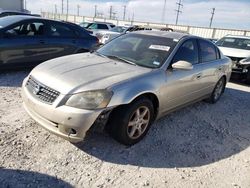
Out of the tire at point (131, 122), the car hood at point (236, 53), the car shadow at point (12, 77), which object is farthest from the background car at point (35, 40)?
the car hood at point (236, 53)

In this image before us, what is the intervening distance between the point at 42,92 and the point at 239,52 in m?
7.80

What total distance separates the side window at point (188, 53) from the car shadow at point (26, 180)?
248cm

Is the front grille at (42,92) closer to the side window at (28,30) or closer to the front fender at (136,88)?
the front fender at (136,88)

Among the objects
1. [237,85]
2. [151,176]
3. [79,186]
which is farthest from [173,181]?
[237,85]

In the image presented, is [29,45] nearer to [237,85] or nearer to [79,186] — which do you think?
[79,186]

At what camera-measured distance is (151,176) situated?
10.2 feet

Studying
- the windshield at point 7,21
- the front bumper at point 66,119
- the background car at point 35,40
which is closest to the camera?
the front bumper at point 66,119

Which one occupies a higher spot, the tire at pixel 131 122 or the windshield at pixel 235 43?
the windshield at pixel 235 43

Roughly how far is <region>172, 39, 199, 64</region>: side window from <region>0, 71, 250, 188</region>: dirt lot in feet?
3.70

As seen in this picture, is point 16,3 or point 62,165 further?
point 16,3

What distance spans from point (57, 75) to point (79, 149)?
1.01 meters

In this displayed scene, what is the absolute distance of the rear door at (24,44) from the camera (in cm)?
603

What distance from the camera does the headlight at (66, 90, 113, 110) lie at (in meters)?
3.09

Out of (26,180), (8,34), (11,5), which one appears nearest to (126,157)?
(26,180)
